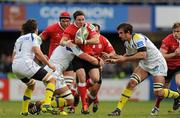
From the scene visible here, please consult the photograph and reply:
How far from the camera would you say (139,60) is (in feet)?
51.5

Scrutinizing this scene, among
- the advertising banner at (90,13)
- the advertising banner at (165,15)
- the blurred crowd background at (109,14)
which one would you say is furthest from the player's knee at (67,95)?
the advertising banner at (165,15)

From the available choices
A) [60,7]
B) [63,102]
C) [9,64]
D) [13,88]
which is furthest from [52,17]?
[63,102]

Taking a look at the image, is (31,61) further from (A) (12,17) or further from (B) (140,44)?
(A) (12,17)

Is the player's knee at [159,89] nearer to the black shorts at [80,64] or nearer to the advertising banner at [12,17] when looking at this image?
the black shorts at [80,64]

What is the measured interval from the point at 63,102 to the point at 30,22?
6.65 feet

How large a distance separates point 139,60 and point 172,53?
4.68 feet

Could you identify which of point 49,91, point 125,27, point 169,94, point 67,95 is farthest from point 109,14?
point 49,91

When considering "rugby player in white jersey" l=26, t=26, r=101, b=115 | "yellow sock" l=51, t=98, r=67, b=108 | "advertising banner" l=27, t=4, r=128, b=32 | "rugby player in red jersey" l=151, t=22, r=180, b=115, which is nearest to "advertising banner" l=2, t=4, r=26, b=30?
"advertising banner" l=27, t=4, r=128, b=32

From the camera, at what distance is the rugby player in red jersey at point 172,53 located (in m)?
16.5

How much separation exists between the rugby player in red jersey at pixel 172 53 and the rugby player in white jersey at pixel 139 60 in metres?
0.74

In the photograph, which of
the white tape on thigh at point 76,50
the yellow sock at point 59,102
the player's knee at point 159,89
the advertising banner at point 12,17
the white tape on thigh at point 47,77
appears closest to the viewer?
the white tape on thigh at point 47,77

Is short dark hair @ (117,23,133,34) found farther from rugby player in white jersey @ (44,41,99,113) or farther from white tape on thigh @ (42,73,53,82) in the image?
white tape on thigh @ (42,73,53,82)

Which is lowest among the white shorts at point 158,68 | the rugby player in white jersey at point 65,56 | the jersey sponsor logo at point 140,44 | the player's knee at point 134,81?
the player's knee at point 134,81

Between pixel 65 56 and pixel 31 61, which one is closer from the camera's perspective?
pixel 31 61
